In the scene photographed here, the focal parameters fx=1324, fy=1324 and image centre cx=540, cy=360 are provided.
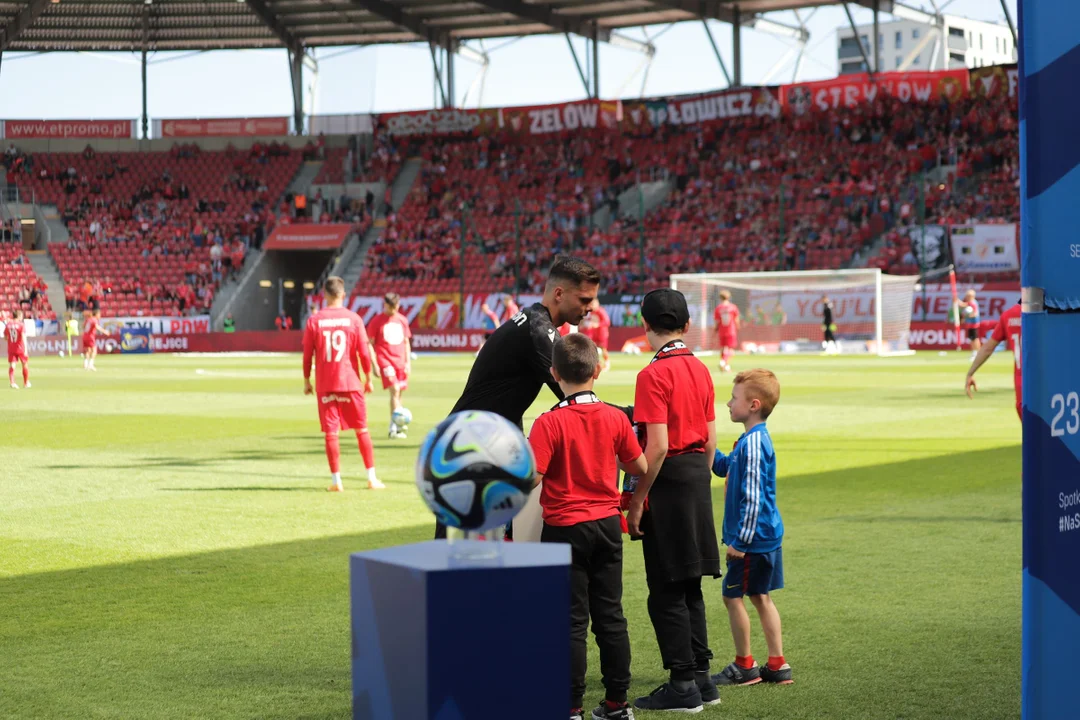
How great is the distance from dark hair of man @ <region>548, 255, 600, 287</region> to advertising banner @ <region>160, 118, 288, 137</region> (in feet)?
212

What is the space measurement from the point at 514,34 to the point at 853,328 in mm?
25042

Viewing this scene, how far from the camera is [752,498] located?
5.71 meters

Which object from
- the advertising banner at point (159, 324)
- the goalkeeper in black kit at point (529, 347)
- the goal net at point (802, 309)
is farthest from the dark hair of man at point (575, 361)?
the advertising banner at point (159, 324)

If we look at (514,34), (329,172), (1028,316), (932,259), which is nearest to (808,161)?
(932,259)

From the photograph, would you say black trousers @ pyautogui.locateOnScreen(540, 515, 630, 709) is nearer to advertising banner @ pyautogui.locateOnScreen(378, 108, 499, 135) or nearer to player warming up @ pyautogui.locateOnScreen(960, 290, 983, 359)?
player warming up @ pyautogui.locateOnScreen(960, 290, 983, 359)

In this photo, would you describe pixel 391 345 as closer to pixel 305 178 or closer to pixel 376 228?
pixel 376 228

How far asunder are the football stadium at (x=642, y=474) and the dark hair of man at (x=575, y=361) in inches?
0.5

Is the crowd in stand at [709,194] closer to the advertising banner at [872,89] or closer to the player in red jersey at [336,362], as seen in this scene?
the advertising banner at [872,89]

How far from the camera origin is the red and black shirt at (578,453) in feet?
16.9

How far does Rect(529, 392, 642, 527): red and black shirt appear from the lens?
5.16 metres

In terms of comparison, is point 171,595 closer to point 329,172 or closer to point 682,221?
point 682,221

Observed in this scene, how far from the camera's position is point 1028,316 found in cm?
362

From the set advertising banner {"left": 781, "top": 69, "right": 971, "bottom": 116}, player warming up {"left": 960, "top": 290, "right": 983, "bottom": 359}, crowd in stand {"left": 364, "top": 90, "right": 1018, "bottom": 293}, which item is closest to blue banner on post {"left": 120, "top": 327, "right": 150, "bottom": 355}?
crowd in stand {"left": 364, "top": 90, "right": 1018, "bottom": 293}

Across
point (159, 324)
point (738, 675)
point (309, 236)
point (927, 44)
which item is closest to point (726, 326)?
point (738, 675)
